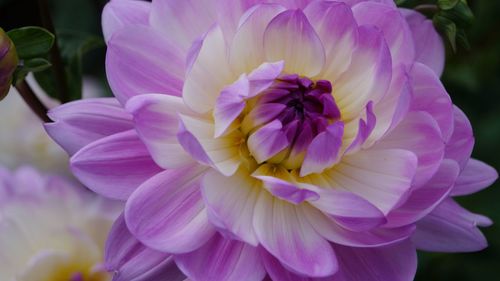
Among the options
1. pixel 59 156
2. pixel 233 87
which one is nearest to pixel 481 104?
pixel 59 156

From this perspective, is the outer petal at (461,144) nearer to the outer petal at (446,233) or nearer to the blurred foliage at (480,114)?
the outer petal at (446,233)

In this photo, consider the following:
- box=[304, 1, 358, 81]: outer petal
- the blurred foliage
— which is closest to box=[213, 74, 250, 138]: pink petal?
box=[304, 1, 358, 81]: outer petal

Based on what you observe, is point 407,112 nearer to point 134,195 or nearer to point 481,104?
point 134,195

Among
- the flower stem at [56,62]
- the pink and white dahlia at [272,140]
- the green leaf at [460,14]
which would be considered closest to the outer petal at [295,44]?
Result: the pink and white dahlia at [272,140]

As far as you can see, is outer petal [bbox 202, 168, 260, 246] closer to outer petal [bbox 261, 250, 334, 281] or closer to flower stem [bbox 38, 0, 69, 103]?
outer petal [bbox 261, 250, 334, 281]

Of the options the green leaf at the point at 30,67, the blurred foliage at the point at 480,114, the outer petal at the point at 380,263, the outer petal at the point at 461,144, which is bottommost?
the blurred foliage at the point at 480,114

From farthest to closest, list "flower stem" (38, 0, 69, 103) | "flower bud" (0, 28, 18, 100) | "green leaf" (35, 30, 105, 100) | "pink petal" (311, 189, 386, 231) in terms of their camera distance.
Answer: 1. "green leaf" (35, 30, 105, 100)
2. "flower stem" (38, 0, 69, 103)
3. "flower bud" (0, 28, 18, 100)
4. "pink petal" (311, 189, 386, 231)

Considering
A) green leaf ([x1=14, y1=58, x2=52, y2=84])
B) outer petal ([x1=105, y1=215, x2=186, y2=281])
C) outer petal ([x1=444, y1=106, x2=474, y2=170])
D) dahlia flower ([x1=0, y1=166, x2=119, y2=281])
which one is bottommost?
dahlia flower ([x1=0, y1=166, x2=119, y2=281])
